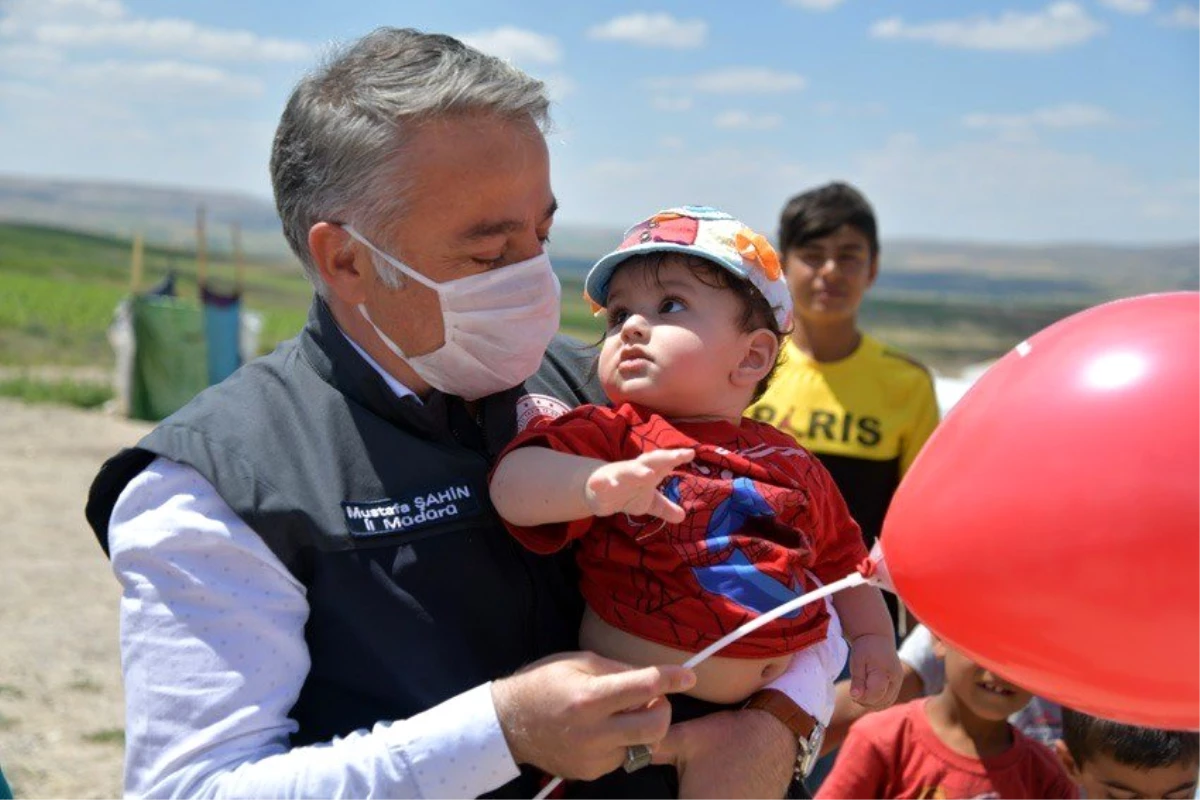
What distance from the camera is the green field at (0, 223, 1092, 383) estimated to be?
85.5ft

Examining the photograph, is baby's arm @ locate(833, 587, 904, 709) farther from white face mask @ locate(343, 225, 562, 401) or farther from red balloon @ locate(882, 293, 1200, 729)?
white face mask @ locate(343, 225, 562, 401)

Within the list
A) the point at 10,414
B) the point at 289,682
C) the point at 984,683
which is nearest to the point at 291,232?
the point at 289,682

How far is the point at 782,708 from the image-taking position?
2078 millimetres

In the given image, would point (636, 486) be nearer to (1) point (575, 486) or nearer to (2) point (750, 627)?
(1) point (575, 486)

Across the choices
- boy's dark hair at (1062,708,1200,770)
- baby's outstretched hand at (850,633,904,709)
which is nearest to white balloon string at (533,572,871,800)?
baby's outstretched hand at (850,633,904,709)

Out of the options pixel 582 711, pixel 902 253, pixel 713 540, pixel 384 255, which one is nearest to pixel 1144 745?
pixel 713 540

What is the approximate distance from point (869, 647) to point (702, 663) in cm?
43

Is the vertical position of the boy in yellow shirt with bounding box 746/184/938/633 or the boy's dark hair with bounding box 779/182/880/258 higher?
the boy's dark hair with bounding box 779/182/880/258

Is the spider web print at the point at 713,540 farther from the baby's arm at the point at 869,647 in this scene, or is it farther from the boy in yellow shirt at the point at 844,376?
the boy in yellow shirt at the point at 844,376

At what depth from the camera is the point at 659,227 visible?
7.30ft

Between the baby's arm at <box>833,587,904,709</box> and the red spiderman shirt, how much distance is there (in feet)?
0.72

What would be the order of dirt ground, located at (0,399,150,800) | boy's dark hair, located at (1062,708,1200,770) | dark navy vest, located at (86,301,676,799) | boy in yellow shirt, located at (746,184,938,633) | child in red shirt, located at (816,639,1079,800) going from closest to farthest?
dark navy vest, located at (86,301,676,799)
boy's dark hair, located at (1062,708,1200,770)
child in red shirt, located at (816,639,1079,800)
boy in yellow shirt, located at (746,184,938,633)
dirt ground, located at (0,399,150,800)

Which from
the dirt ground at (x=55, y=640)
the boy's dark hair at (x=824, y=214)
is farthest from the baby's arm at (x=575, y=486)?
the dirt ground at (x=55, y=640)

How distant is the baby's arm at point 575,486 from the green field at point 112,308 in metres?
0.55
